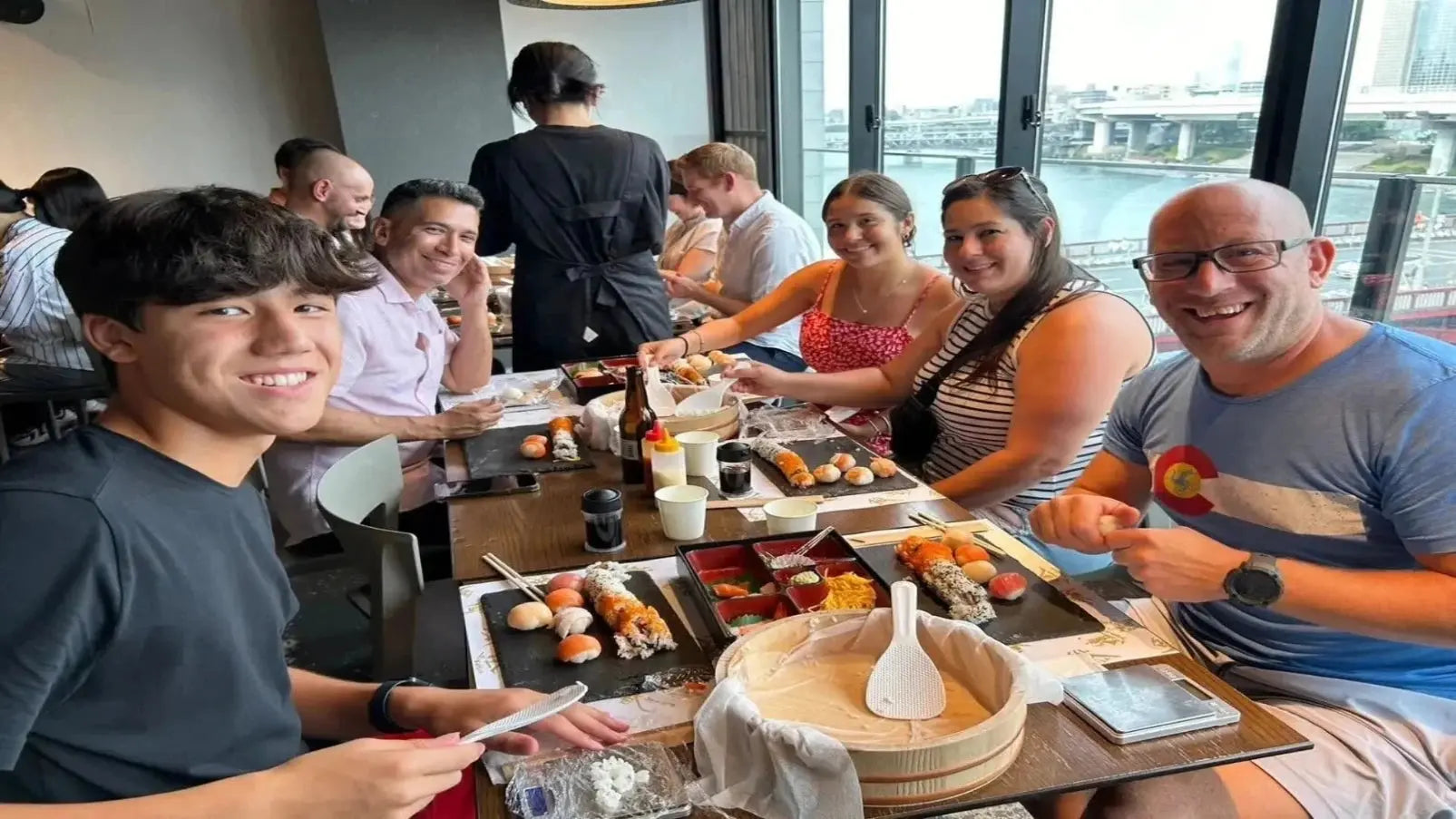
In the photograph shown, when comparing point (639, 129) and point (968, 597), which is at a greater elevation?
point (639, 129)

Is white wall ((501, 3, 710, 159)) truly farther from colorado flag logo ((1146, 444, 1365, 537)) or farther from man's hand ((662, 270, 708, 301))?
colorado flag logo ((1146, 444, 1365, 537))

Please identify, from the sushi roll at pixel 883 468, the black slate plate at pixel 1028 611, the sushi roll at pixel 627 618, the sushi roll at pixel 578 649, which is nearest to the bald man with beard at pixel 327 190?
the sushi roll at pixel 883 468

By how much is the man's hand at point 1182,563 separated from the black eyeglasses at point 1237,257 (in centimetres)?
40

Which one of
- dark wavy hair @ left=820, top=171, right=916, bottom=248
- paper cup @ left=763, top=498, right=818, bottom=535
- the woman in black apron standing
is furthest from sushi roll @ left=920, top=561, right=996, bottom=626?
the woman in black apron standing

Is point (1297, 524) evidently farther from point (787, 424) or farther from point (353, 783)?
point (353, 783)

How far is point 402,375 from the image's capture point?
89.5 inches

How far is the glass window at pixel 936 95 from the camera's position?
151 inches

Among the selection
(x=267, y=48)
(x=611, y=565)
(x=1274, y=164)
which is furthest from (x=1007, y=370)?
(x=267, y=48)

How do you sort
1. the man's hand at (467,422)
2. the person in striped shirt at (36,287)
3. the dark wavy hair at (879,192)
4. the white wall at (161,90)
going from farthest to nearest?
the white wall at (161,90) < the person in striped shirt at (36,287) < the dark wavy hair at (879,192) < the man's hand at (467,422)

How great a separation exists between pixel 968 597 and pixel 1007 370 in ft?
2.63

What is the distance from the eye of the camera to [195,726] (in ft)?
3.13

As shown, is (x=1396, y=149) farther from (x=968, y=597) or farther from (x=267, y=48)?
(x=267, y=48)

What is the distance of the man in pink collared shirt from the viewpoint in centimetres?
211

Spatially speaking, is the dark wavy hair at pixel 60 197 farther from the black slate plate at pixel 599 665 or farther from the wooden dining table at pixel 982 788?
the black slate plate at pixel 599 665
